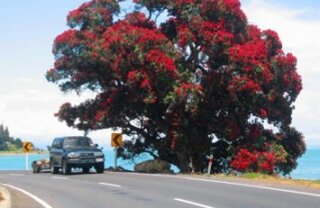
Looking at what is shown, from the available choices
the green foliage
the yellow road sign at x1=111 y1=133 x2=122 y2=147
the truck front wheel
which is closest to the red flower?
the yellow road sign at x1=111 y1=133 x2=122 y2=147

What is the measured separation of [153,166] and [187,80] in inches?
237

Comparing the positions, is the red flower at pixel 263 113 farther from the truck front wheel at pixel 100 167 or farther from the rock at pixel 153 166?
the truck front wheel at pixel 100 167

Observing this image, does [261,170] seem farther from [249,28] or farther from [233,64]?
[249,28]

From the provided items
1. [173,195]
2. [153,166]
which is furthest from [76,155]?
[173,195]

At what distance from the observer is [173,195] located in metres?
17.7

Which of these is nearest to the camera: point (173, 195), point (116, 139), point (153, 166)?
point (173, 195)

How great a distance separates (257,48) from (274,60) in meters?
1.91

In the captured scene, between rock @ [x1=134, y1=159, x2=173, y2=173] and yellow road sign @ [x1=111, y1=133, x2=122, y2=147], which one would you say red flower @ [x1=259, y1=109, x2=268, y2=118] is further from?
yellow road sign @ [x1=111, y1=133, x2=122, y2=147]

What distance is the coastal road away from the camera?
1536 cm

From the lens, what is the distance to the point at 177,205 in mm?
15188

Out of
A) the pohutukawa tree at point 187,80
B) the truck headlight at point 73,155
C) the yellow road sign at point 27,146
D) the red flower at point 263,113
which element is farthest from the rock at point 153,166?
the yellow road sign at point 27,146

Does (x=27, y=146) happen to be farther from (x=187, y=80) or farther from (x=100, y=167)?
(x=187, y=80)

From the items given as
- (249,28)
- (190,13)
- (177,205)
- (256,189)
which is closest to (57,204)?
(177,205)

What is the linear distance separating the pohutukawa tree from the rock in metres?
1.01
